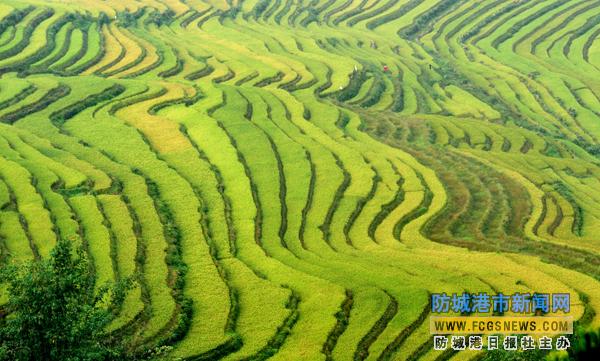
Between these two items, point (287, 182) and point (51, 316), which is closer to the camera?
point (51, 316)

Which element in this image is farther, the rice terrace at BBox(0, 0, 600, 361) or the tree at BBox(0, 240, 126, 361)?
the rice terrace at BBox(0, 0, 600, 361)

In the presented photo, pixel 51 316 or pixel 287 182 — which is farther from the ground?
pixel 287 182

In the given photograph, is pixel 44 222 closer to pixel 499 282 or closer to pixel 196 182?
pixel 196 182

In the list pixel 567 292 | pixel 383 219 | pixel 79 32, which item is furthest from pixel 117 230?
pixel 79 32

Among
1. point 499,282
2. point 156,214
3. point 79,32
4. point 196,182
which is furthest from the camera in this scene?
point 79,32
